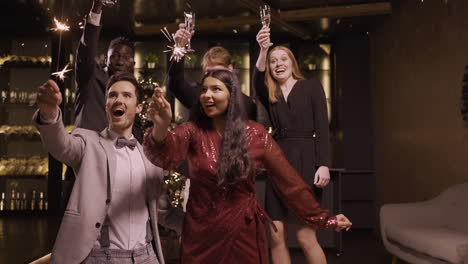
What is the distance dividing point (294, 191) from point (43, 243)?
381 centimetres

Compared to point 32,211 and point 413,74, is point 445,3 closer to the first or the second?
point 413,74

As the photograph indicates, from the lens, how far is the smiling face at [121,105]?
1.87m

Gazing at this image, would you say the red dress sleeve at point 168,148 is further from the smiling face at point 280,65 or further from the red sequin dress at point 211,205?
the smiling face at point 280,65

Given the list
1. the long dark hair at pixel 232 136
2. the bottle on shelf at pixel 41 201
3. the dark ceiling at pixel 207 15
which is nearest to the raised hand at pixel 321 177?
the long dark hair at pixel 232 136

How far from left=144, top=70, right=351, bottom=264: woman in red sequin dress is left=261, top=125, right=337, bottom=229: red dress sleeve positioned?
33 millimetres

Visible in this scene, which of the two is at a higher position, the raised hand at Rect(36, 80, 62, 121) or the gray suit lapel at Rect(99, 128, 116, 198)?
the raised hand at Rect(36, 80, 62, 121)

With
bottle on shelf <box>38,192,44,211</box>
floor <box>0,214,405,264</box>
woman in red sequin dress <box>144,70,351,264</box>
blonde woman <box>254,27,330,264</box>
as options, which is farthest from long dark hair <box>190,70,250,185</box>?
bottle on shelf <box>38,192,44,211</box>

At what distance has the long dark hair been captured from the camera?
1798 mm

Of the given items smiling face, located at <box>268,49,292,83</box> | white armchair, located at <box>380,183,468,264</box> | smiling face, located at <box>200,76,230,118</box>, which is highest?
smiling face, located at <box>268,49,292,83</box>

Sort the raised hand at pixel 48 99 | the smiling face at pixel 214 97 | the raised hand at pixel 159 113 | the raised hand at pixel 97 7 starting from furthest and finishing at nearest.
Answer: the raised hand at pixel 97 7, the smiling face at pixel 214 97, the raised hand at pixel 159 113, the raised hand at pixel 48 99

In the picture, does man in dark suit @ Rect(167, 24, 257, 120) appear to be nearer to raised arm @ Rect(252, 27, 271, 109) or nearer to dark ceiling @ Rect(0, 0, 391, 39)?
raised arm @ Rect(252, 27, 271, 109)

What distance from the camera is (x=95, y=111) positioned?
245 centimetres

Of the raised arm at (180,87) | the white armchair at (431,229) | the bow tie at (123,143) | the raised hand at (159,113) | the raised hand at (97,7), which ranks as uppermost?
the raised hand at (97,7)

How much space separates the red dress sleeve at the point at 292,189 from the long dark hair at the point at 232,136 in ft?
0.47
